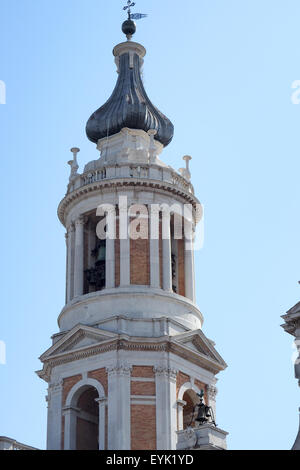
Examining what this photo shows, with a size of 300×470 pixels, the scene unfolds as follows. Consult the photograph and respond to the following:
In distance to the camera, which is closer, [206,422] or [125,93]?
[206,422]

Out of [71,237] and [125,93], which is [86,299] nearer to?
[71,237]

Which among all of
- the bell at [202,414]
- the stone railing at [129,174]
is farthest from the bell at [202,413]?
the stone railing at [129,174]

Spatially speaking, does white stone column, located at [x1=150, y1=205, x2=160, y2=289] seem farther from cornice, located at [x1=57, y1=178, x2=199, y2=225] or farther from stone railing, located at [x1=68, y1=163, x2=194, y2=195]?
stone railing, located at [x1=68, y1=163, x2=194, y2=195]

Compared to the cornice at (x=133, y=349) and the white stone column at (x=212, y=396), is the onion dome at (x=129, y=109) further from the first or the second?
the white stone column at (x=212, y=396)

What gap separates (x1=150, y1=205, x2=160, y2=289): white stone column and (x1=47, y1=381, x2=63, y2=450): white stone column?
21.5 feet

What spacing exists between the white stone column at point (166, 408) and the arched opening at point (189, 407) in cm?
172

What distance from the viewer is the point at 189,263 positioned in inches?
2467

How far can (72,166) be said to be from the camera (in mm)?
65062

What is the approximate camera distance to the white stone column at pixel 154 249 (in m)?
60.2

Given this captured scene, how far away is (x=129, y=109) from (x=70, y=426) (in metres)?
16.8

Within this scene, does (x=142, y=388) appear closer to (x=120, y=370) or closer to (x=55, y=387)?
(x=120, y=370)
